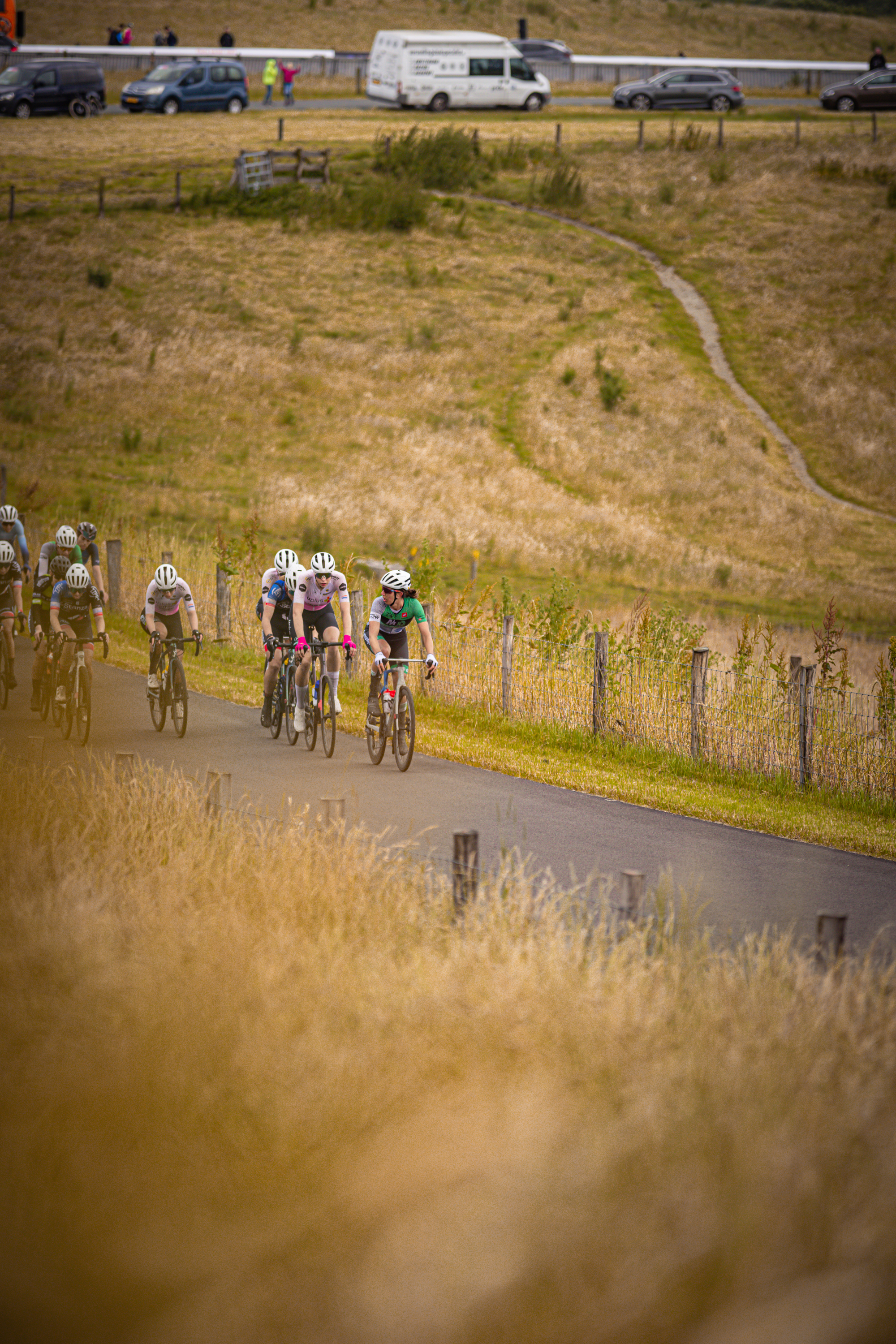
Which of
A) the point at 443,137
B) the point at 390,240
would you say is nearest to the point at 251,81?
the point at 443,137

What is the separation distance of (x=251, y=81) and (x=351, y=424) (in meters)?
42.6

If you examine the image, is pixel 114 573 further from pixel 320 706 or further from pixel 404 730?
pixel 404 730

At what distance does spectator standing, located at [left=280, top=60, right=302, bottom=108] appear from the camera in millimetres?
65500

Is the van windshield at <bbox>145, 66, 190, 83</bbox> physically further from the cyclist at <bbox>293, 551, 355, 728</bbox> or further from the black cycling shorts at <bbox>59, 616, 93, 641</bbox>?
the black cycling shorts at <bbox>59, 616, 93, 641</bbox>

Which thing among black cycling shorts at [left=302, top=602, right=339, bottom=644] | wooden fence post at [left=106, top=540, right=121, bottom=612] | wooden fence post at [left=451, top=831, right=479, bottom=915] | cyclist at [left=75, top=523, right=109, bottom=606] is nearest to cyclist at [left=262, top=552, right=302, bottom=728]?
black cycling shorts at [left=302, top=602, right=339, bottom=644]

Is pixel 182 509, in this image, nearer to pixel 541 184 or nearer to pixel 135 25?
pixel 541 184

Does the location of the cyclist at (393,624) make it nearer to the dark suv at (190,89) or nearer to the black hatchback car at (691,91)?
the dark suv at (190,89)

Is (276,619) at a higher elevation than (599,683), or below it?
higher

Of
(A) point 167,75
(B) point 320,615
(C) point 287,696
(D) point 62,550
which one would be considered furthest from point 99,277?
(B) point 320,615

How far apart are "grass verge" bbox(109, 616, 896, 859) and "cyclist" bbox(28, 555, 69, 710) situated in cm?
301

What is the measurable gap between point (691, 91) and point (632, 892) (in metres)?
68.1

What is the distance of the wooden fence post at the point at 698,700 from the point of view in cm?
1360

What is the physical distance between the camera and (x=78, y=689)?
1302cm

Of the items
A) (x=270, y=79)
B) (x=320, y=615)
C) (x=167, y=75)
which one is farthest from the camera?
(x=270, y=79)
